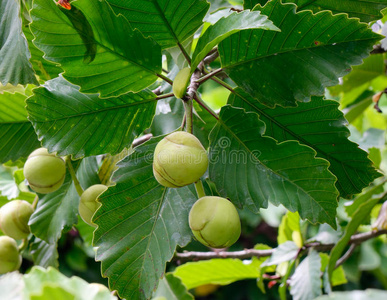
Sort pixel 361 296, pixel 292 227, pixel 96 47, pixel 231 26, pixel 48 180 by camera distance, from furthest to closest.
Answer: pixel 292 227, pixel 48 180, pixel 96 47, pixel 231 26, pixel 361 296

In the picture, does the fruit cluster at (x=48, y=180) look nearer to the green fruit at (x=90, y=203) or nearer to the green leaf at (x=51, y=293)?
the green fruit at (x=90, y=203)

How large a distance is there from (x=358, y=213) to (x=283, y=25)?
0.70 meters

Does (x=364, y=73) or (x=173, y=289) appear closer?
(x=173, y=289)

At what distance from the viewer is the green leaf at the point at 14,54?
1110 mm

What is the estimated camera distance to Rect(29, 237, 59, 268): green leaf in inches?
56.8

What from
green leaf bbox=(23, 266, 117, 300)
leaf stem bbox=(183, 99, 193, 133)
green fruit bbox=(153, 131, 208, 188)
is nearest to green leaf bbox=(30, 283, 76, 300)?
green leaf bbox=(23, 266, 117, 300)

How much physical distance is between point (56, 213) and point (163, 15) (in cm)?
66

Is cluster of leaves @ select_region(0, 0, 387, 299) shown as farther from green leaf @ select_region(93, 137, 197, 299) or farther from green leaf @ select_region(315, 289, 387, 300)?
green leaf @ select_region(315, 289, 387, 300)

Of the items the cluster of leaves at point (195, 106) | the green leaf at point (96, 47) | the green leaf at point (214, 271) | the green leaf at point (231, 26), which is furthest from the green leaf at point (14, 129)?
the green leaf at point (214, 271)

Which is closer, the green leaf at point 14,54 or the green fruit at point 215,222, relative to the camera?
the green fruit at point 215,222

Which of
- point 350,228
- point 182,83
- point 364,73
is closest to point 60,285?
point 182,83

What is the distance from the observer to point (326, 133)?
0.98 m

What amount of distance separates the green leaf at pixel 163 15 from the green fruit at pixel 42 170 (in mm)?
384

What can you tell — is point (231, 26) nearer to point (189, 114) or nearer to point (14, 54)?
point (189, 114)
